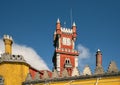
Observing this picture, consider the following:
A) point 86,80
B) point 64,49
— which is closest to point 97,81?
point 86,80

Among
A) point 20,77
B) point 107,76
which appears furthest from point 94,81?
point 20,77

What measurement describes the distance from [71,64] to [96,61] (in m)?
36.3

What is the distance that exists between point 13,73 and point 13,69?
0.45 metres

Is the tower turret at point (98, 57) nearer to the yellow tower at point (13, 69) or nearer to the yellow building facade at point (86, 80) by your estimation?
the yellow building facade at point (86, 80)

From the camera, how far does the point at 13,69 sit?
115 ft

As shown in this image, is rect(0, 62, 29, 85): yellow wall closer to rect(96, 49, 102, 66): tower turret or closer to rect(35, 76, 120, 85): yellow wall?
rect(35, 76, 120, 85): yellow wall

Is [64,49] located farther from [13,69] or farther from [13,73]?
[13,73]

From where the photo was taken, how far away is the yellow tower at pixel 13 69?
34625 mm

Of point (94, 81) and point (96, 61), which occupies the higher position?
point (96, 61)

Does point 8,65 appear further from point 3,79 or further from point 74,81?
point 74,81

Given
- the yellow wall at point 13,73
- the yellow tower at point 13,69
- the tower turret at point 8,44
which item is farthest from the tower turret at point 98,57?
the tower turret at point 8,44

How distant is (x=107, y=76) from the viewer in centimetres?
3075

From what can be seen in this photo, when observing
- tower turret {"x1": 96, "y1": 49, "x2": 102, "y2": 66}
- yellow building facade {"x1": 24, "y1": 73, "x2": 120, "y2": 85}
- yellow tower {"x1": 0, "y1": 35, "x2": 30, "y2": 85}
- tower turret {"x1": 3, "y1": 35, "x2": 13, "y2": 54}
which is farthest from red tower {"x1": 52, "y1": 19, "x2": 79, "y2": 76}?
yellow building facade {"x1": 24, "y1": 73, "x2": 120, "y2": 85}

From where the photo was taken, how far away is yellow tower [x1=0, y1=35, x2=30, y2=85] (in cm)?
3462
